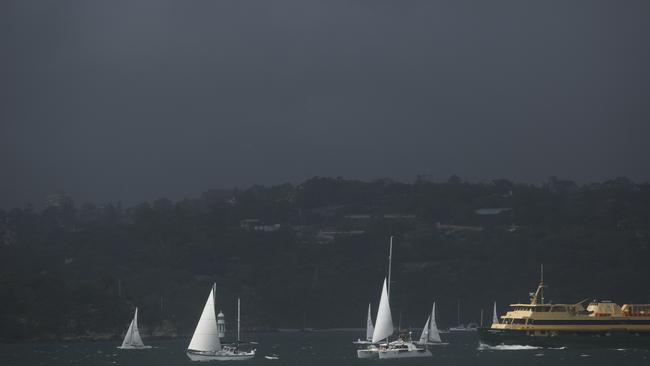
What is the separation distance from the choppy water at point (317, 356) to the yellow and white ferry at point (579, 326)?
105 centimetres

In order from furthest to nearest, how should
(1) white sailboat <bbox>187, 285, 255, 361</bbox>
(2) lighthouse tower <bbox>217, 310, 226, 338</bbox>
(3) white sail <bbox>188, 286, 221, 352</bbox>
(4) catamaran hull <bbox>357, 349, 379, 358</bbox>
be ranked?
(2) lighthouse tower <bbox>217, 310, 226, 338</bbox>, (4) catamaran hull <bbox>357, 349, 379, 358</bbox>, (3) white sail <bbox>188, 286, 221, 352</bbox>, (1) white sailboat <bbox>187, 285, 255, 361</bbox>

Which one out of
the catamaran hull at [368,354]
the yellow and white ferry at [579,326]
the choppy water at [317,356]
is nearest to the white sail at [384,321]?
the choppy water at [317,356]

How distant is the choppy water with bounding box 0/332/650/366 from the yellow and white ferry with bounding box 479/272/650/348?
105cm

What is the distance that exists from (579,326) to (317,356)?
852 inches

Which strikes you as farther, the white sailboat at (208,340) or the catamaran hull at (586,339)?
the catamaran hull at (586,339)

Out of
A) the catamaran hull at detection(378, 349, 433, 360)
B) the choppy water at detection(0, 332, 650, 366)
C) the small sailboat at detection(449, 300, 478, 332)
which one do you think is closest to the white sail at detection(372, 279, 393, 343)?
the catamaran hull at detection(378, 349, 433, 360)

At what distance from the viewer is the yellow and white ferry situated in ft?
346

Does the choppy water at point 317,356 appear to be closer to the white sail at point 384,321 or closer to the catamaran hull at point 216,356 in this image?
the catamaran hull at point 216,356

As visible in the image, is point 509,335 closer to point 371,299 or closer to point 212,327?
point 212,327

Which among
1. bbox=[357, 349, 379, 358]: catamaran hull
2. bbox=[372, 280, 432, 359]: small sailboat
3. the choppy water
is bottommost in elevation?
the choppy water

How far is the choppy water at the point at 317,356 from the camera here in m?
101

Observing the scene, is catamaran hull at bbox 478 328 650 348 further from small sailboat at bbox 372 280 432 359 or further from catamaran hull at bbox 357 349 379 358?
catamaran hull at bbox 357 349 379 358

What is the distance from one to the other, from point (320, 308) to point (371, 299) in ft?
24.4

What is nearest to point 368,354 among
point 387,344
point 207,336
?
point 387,344
